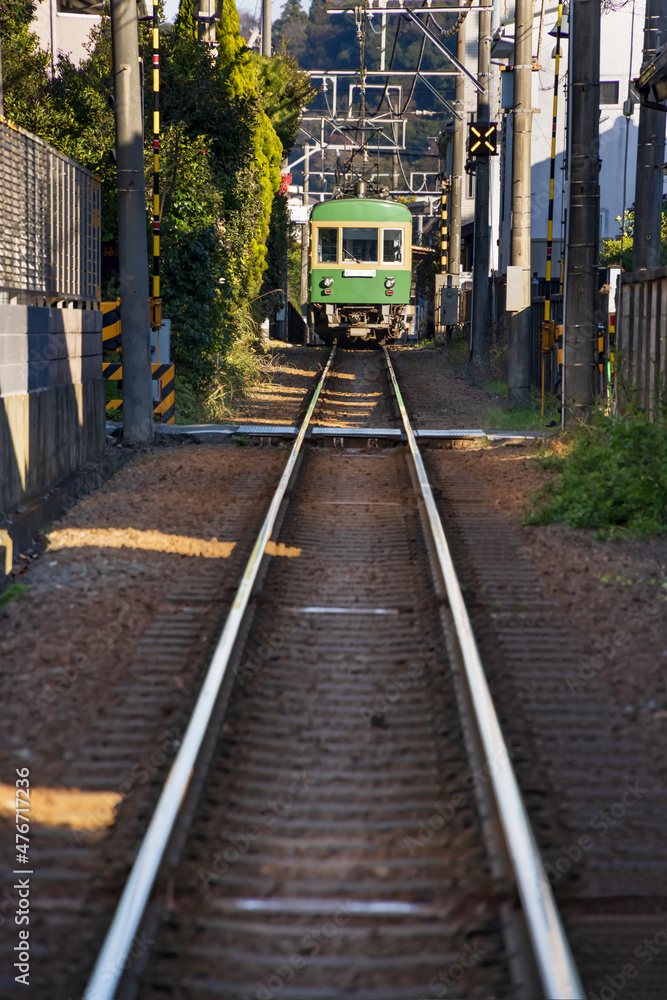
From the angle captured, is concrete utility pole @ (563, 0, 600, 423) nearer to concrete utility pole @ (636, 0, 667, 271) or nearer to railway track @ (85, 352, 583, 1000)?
concrete utility pole @ (636, 0, 667, 271)

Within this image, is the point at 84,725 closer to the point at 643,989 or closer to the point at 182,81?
the point at 643,989

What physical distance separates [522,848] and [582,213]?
9.16 m

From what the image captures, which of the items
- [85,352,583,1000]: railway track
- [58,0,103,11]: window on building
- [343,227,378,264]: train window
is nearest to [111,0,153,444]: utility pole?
[85,352,583,1000]: railway track

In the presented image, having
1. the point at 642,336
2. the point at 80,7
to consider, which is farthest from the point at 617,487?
the point at 80,7

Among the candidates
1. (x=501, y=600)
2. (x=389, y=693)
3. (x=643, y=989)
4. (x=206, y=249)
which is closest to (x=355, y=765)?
(x=389, y=693)

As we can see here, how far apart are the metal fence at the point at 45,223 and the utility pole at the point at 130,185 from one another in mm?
331

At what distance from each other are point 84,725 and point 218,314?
11742 millimetres

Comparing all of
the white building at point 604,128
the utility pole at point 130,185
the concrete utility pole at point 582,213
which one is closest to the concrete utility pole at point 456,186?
the white building at point 604,128

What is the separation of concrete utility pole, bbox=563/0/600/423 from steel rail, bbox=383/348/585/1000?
6.66 meters

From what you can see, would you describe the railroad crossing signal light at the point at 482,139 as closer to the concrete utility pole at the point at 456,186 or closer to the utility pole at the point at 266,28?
the concrete utility pole at the point at 456,186

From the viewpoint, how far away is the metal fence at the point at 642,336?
948 cm

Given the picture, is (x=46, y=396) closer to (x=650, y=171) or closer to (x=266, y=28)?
(x=650, y=171)

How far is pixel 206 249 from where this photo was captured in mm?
14688

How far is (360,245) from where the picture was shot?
26047 mm
